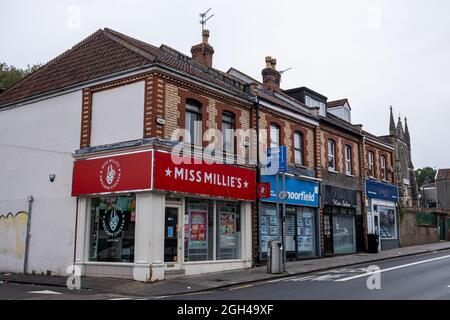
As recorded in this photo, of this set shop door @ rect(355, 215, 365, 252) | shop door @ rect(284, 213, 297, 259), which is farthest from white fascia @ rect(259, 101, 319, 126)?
shop door @ rect(355, 215, 365, 252)

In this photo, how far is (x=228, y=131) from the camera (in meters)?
19.7

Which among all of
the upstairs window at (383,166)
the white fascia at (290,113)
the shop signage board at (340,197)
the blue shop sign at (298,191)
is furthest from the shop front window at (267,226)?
the upstairs window at (383,166)

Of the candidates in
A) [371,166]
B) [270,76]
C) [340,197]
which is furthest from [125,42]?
[371,166]

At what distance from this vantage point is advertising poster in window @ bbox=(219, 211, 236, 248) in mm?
18859

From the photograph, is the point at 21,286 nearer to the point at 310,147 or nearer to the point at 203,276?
the point at 203,276

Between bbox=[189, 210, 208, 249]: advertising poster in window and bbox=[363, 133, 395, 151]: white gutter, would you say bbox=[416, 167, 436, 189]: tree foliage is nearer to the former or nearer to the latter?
bbox=[363, 133, 395, 151]: white gutter

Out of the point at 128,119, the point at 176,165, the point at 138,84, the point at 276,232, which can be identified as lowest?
the point at 276,232

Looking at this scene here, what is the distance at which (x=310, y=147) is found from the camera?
2481 centimetres

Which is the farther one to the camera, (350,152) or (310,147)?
(350,152)

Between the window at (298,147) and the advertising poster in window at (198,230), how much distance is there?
734 cm

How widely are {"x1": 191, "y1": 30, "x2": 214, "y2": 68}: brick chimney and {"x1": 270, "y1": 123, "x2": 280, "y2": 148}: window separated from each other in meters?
5.51

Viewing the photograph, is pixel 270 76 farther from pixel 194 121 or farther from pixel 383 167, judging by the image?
pixel 194 121
